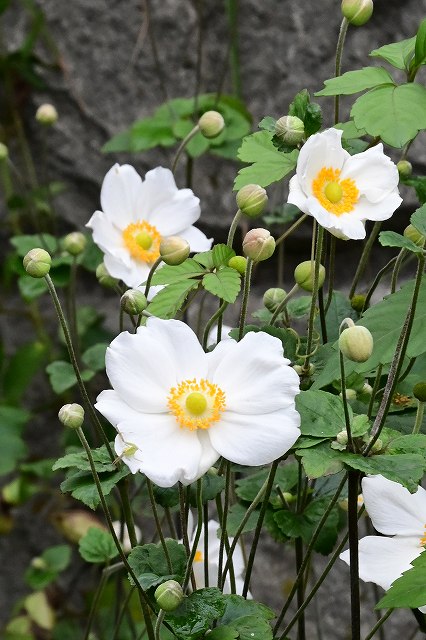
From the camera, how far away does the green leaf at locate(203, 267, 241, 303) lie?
0.67 meters

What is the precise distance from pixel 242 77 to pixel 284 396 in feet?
3.42

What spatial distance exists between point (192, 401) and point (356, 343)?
0.13 metres

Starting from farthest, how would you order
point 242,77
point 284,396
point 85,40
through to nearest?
point 85,40 → point 242,77 → point 284,396

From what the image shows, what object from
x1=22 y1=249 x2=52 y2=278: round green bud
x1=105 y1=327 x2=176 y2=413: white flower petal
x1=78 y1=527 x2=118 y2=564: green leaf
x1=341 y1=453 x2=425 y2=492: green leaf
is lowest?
x1=78 y1=527 x2=118 y2=564: green leaf

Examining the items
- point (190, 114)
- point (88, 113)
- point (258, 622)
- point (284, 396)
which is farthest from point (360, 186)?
point (88, 113)

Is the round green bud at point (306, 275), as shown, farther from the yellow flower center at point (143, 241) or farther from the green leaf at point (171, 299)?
the yellow flower center at point (143, 241)

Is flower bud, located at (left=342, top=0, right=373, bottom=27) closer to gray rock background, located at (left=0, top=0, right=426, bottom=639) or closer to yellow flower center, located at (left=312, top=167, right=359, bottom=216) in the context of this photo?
yellow flower center, located at (left=312, top=167, right=359, bottom=216)

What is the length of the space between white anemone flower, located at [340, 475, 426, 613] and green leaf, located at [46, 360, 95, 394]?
1.42ft

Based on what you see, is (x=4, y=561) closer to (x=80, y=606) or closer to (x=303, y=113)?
(x=80, y=606)

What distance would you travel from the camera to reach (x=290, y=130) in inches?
28.2

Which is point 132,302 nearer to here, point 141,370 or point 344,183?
point 141,370

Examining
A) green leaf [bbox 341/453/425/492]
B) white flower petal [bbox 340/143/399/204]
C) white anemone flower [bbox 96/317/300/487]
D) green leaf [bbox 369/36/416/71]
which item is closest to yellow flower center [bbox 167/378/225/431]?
white anemone flower [bbox 96/317/300/487]

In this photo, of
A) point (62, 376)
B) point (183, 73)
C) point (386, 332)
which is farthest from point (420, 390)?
point (183, 73)

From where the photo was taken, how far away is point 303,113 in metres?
0.74
